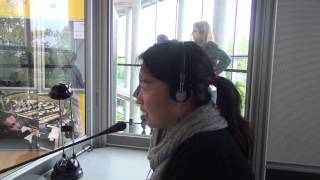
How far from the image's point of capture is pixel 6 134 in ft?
4.16

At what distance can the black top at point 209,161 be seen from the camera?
0.67 metres

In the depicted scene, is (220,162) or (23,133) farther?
(23,133)

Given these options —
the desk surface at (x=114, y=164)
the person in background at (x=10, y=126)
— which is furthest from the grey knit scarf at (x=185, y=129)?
the person in background at (x=10, y=126)

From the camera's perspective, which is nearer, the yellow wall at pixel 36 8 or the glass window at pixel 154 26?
the yellow wall at pixel 36 8

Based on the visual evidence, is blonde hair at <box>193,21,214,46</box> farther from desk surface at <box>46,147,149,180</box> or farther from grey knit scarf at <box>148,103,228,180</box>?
grey knit scarf at <box>148,103,228,180</box>

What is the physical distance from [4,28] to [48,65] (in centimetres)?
32

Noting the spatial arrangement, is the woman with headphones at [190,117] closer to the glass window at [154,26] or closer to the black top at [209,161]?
the black top at [209,161]

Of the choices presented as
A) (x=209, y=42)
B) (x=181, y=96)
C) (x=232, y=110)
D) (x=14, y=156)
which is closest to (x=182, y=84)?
(x=181, y=96)

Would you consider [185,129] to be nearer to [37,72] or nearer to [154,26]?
[37,72]

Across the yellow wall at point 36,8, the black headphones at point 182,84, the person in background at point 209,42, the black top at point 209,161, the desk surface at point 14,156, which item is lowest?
the desk surface at point 14,156

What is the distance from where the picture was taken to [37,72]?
1432mm

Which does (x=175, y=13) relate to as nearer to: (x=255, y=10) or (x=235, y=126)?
(x=255, y=10)

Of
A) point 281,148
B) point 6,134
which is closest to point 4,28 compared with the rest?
point 6,134

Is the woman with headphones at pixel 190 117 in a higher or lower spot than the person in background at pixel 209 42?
lower
